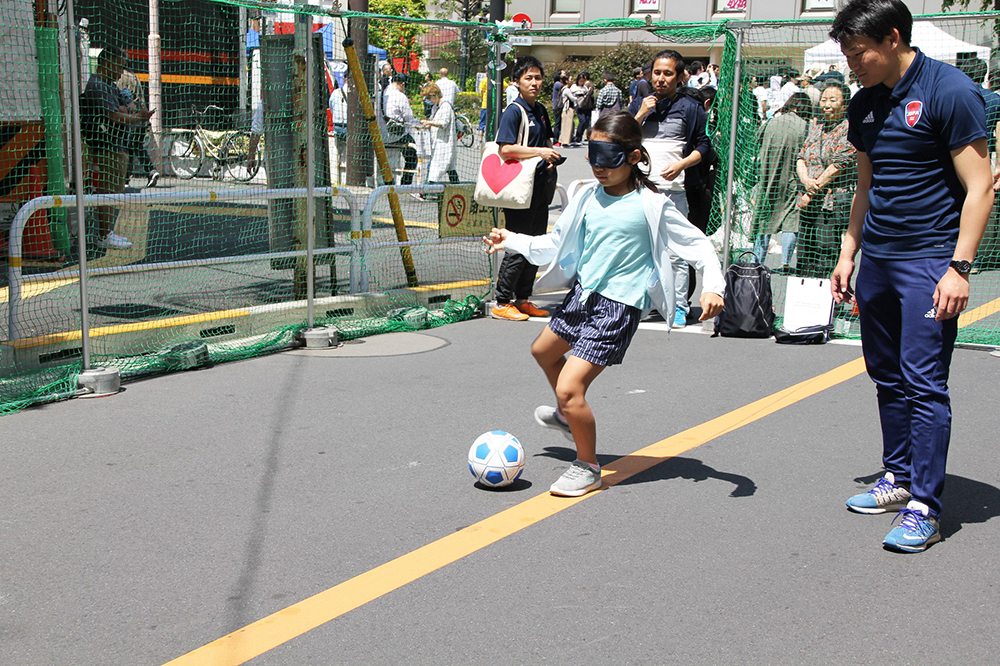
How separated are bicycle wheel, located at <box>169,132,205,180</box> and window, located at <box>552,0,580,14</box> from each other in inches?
1434

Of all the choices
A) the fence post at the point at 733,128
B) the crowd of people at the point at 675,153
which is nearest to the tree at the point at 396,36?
the crowd of people at the point at 675,153

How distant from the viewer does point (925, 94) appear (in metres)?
3.96

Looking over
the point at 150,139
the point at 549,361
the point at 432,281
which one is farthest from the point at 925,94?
the point at 150,139

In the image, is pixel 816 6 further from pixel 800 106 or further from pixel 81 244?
pixel 81 244

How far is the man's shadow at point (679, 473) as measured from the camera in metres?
4.81

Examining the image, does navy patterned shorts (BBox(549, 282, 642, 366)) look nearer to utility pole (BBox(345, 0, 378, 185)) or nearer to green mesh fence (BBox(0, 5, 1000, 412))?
green mesh fence (BBox(0, 5, 1000, 412))

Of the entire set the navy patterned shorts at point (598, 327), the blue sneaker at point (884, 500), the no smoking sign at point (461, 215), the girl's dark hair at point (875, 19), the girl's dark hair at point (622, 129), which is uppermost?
the girl's dark hair at point (875, 19)

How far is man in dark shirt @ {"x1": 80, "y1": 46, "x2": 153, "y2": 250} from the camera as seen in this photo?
24.5 feet

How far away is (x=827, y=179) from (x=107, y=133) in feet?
19.7

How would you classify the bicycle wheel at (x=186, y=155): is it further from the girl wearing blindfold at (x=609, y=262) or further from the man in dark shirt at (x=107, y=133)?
the girl wearing blindfold at (x=609, y=262)

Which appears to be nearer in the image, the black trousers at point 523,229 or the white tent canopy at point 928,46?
the black trousers at point 523,229

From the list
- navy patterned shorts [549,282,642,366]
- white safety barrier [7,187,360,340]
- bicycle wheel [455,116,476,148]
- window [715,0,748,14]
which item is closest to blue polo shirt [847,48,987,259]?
navy patterned shorts [549,282,642,366]

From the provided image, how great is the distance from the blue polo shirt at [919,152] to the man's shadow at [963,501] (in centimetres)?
119

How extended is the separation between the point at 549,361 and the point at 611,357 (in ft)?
1.29
